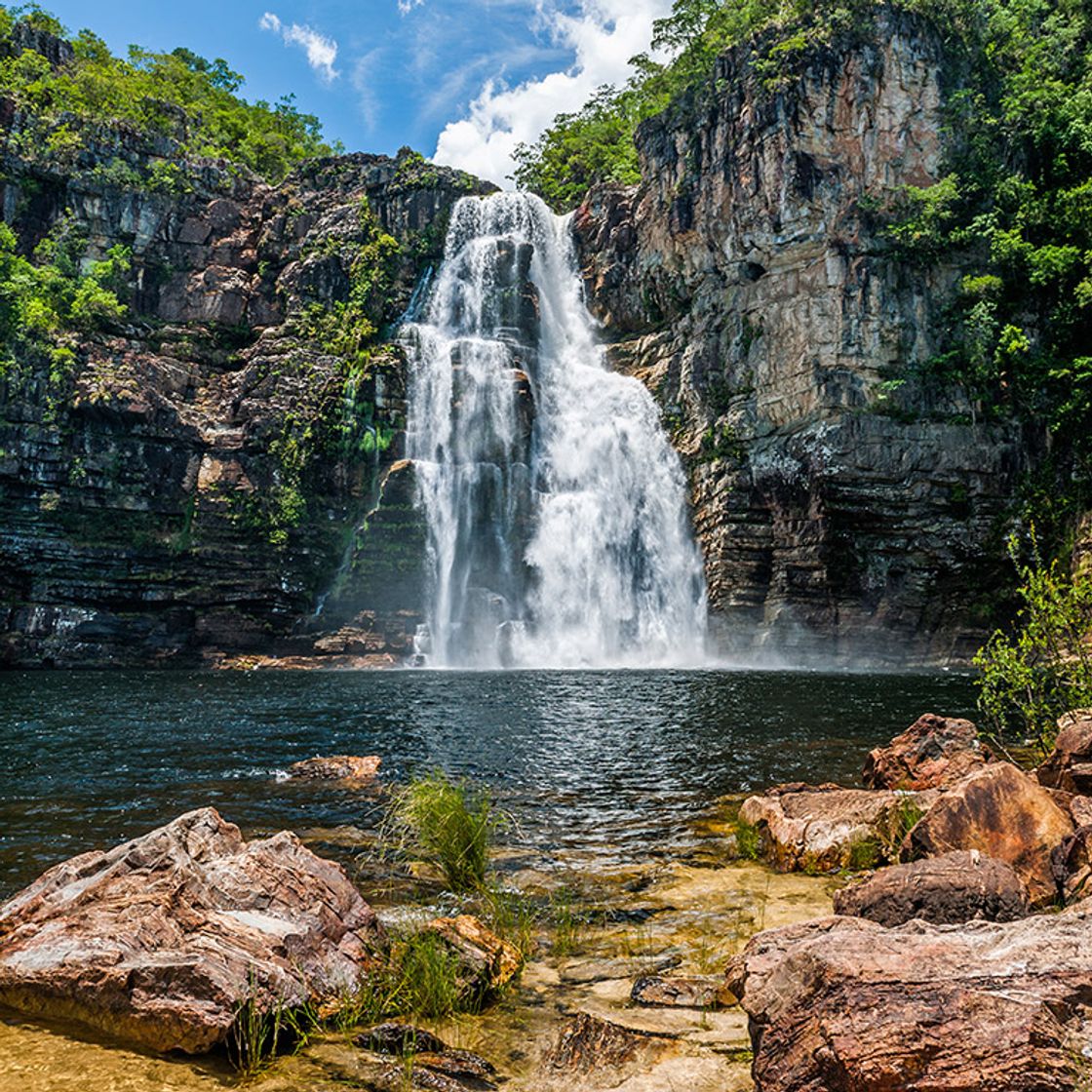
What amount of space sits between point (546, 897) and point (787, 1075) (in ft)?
13.6

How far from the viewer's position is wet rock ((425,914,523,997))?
17.2 feet

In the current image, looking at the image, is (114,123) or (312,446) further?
(114,123)

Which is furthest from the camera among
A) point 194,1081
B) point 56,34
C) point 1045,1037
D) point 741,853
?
point 56,34

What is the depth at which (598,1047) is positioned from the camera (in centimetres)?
441

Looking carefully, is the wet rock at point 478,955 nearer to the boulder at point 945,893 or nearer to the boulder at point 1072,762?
the boulder at point 945,893

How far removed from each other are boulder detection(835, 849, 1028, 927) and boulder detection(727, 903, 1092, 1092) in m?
1.03

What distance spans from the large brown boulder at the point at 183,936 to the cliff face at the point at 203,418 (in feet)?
103

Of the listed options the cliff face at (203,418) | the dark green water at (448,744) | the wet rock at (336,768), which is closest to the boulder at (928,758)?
the dark green water at (448,744)

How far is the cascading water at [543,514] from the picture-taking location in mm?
36844

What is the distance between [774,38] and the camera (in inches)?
1406

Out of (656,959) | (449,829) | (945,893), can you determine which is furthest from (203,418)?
(945,893)

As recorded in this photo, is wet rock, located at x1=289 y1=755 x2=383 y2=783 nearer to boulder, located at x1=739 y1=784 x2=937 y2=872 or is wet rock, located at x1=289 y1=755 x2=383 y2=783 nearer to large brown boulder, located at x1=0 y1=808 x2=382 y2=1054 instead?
large brown boulder, located at x1=0 y1=808 x2=382 y2=1054

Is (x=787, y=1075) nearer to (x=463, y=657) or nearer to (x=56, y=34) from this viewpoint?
(x=463, y=657)

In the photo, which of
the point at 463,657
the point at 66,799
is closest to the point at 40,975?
the point at 66,799
